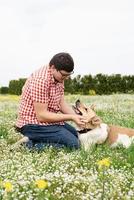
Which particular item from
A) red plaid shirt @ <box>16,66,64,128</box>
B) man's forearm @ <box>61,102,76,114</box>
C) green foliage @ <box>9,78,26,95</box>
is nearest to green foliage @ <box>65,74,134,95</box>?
green foliage @ <box>9,78,26,95</box>

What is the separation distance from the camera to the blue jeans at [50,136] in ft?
35.4

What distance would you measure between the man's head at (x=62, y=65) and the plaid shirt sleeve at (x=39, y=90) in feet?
0.93

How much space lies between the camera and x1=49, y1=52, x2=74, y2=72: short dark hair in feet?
33.4

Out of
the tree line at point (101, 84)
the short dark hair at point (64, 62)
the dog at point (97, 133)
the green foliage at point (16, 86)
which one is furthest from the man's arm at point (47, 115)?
the green foliage at point (16, 86)

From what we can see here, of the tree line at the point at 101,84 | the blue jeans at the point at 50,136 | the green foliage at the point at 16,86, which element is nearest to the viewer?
the blue jeans at the point at 50,136

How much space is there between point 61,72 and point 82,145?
4.58 feet

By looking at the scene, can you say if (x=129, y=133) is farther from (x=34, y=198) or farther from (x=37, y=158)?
(x=34, y=198)

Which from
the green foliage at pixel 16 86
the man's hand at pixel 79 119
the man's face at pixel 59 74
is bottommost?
the green foliage at pixel 16 86

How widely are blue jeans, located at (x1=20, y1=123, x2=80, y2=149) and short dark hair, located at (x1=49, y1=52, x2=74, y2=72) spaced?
3.96 feet

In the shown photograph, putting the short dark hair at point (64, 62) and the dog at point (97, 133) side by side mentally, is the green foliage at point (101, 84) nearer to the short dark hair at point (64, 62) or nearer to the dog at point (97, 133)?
the dog at point (97, 133)

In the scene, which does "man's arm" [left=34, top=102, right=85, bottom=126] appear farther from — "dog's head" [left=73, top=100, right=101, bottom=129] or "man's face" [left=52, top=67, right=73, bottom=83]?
"man's face" [left=52, top=67, right=73, bottom=83]

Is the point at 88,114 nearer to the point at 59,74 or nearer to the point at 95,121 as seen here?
the point at 95,121

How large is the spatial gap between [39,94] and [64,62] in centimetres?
80

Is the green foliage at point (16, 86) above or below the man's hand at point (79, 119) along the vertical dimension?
below
